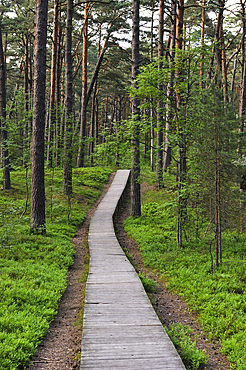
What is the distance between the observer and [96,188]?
56.9 ft

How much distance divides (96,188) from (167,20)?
14.4 metres

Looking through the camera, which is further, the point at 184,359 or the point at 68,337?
the point at 68,337

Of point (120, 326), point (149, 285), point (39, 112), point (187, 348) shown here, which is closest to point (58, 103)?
point (39, 112)

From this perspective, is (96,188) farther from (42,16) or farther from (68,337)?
(68,337)

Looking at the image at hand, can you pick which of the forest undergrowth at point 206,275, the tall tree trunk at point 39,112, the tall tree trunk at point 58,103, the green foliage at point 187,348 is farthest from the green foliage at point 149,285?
the tall tree trunk at point 58,103

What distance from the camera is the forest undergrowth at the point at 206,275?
14.2ft

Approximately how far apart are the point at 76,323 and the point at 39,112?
625 centimetres

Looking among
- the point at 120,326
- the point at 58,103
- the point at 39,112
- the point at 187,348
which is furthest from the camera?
the point at 58,103

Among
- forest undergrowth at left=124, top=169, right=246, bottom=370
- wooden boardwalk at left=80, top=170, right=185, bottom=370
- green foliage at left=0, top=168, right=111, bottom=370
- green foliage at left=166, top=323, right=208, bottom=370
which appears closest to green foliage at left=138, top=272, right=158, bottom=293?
wooden boardwalk at left=80, top=170, right=185, bottom=370

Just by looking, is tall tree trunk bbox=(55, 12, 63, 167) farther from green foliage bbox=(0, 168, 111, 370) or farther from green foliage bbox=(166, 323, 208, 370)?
green foliage bbox=(166, 323, 208, 370)

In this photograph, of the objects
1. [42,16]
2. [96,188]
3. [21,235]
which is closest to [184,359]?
[21,235]

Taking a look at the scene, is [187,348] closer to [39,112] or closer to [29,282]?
[29,282]

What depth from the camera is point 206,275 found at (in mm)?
6215

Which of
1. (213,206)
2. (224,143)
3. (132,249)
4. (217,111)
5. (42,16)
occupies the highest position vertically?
(42,16)
